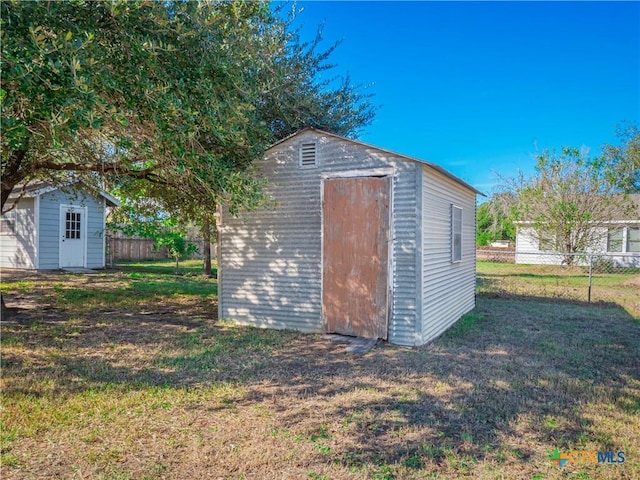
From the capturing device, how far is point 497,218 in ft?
80.8

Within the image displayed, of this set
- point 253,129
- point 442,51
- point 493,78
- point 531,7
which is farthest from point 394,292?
point 493,78

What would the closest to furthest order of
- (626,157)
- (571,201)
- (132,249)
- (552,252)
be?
(626,157) < (571,201) < (552,252) < (132,249)

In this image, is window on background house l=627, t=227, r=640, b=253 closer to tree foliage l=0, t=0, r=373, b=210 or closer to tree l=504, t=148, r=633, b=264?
tree l=504, t=148, r=633, b=264

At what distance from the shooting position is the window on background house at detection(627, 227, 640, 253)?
19500mm

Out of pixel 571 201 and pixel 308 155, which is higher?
pixel 571 201

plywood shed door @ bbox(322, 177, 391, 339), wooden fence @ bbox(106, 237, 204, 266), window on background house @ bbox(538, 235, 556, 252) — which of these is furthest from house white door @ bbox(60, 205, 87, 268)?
window on background house @ bbox(538, 235, 556, 252)

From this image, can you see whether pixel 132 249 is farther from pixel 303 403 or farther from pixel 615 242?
pixel 615 242

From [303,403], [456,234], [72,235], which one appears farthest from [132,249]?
[303,403]

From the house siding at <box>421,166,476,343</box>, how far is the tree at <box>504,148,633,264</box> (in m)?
11.7

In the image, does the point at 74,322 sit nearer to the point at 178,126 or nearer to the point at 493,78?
the point at 178,126

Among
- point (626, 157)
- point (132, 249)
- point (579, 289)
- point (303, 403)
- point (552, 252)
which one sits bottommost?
point (303, 403)

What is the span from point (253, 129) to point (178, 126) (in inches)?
62.0

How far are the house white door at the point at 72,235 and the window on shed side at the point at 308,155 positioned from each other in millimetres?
11852

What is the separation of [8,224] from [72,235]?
1952 mm
